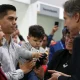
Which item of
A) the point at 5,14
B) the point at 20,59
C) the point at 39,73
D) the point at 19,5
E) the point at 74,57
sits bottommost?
the point at 39,73

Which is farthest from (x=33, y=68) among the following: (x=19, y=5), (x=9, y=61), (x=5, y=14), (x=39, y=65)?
(x=19, y=5)

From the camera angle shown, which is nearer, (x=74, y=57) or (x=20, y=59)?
(x=74, y=57)

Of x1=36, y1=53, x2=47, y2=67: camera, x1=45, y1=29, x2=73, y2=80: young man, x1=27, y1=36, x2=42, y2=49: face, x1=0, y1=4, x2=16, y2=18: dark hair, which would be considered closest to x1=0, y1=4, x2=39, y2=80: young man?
x1=0, y1=4, x2=16, y2=18: dark hair

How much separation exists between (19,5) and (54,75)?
4.63 meters

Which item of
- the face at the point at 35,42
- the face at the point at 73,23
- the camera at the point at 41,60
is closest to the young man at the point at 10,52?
the camera at the point at 41,60

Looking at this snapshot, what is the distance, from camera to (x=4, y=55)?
1917 millimetres

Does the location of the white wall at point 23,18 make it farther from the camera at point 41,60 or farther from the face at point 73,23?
the face at point 73,23

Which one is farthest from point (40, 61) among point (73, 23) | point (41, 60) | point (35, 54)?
point (73, 23)

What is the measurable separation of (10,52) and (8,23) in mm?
283

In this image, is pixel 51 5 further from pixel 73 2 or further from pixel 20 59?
pixel 73 2

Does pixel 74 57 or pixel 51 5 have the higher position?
pixel 51 5

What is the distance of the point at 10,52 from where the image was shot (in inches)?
79.0

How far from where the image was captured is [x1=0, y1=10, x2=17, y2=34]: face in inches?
82.3

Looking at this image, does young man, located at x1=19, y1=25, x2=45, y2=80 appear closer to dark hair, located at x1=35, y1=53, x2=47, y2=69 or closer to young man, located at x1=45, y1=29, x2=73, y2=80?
dark hair, located at x1=35, y1=53, x2=47, y2=69
